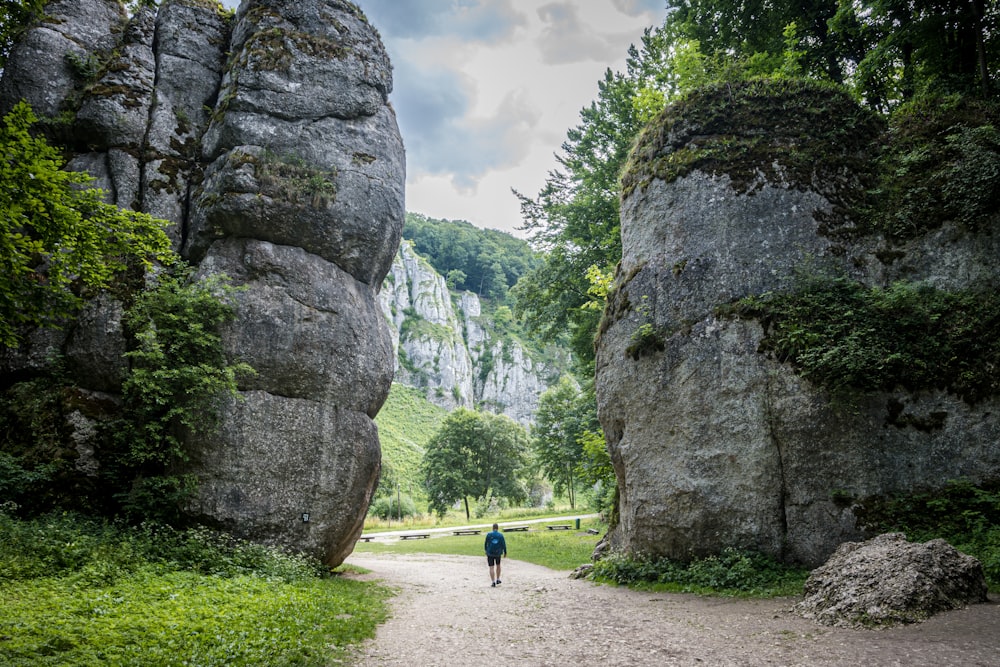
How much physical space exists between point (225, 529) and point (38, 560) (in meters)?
4.21

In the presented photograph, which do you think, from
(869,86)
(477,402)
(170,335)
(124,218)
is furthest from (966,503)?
(477,402)

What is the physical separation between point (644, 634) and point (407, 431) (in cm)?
7166

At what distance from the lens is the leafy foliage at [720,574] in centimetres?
966

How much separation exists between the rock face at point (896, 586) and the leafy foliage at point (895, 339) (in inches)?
131

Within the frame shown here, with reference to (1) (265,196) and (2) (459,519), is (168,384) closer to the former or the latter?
(1) (265,196)

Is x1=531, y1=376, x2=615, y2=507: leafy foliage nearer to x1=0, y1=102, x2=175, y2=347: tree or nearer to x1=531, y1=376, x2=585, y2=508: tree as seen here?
x1=531, y1=376, x2=585, y2=508: tree

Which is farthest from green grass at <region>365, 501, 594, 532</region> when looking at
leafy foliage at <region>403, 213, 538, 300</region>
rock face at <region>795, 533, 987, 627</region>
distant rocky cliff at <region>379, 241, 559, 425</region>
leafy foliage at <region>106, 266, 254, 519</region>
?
leafy foliage at <region>403, 213, 538, 300</region>

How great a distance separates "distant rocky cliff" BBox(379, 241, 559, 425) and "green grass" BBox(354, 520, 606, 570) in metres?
67.4

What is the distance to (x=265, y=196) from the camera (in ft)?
48.8

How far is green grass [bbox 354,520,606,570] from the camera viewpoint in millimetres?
19422

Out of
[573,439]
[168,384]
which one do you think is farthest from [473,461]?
[168,384]

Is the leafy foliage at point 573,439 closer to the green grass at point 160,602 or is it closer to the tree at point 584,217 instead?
the tree at point 584,217

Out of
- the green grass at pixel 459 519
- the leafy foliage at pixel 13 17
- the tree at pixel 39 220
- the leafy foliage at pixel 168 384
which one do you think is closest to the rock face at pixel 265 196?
the leafy foliage at pixel 13 17

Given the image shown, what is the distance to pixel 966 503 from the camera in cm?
912
